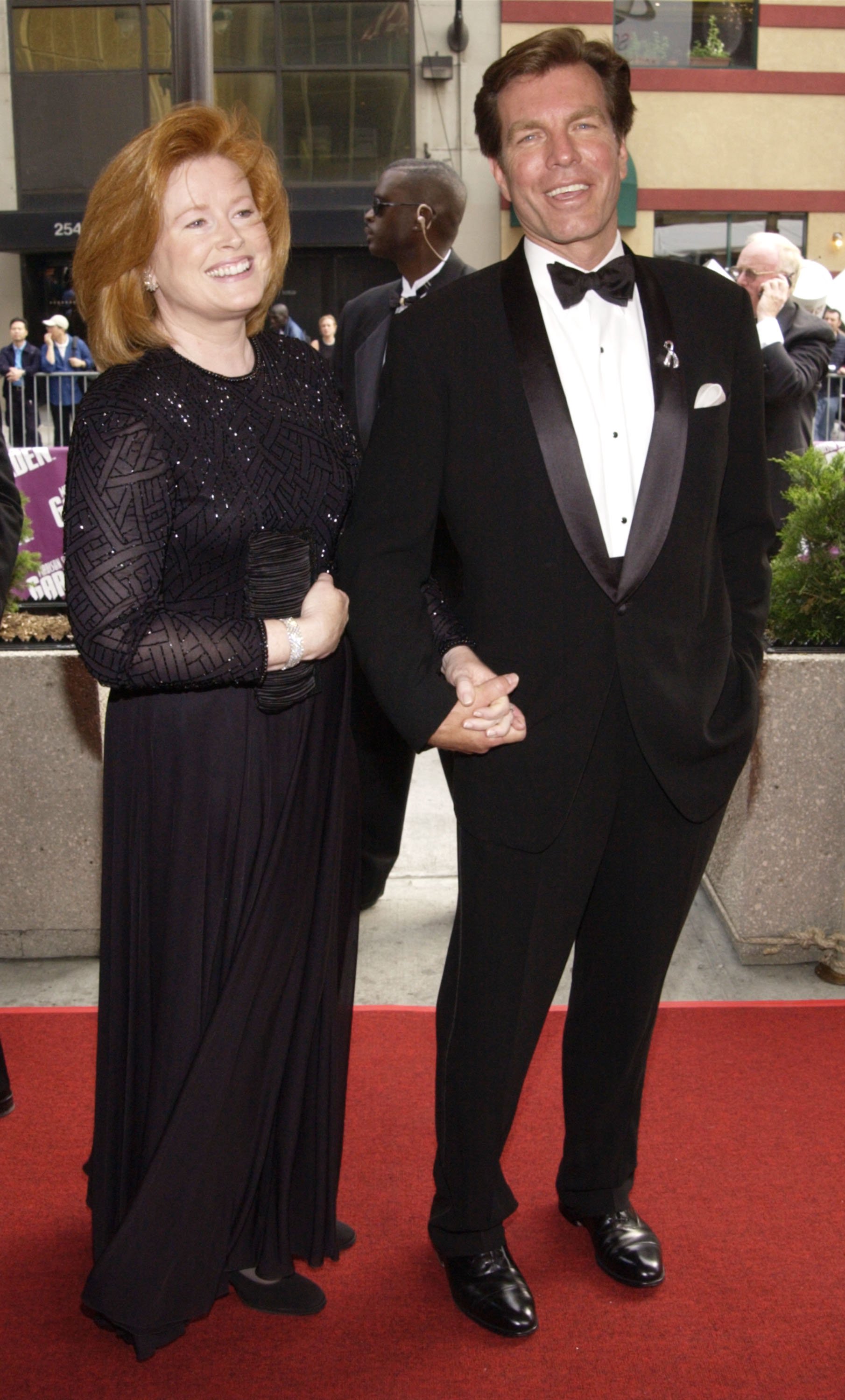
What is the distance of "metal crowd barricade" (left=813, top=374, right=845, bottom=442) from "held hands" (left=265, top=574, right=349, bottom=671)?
9.30 meters

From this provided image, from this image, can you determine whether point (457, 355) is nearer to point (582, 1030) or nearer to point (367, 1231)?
point (582, 1030)

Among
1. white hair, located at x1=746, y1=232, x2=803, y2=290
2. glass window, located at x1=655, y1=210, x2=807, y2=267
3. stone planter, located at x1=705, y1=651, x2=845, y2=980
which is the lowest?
stone planter, located at x1=705, y1=651, x2=845, y2=980

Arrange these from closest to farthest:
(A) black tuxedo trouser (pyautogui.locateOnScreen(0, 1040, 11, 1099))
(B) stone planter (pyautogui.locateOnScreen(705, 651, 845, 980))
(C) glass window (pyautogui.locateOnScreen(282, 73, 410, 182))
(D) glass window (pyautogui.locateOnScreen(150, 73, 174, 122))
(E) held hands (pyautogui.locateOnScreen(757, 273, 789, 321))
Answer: (A) black tuxedo trouser (pyautogui.locateOnScreen(0, 1040, 11, 1099))
(B) stone planter (pyautogui.locateOnScreen(705, 651, 845, 980))
(E) held hands (pyautogui.locateOnScreen(757, 273, 789, 321))
(C) glass window (pyautogui.locateOnScreen(282, 73, 410, 182))
(D) glass window (pyautogui.locateOnScreen(150, 73, 174, 122))

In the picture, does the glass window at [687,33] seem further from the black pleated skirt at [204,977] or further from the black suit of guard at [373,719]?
the black pleated skirt at [204,977]

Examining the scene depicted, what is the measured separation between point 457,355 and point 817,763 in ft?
6.64

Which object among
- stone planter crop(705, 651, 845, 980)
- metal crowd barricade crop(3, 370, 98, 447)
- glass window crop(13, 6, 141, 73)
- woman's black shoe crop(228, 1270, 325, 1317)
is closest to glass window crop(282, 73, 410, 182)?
glass window crop(13, 6, 141, 73)

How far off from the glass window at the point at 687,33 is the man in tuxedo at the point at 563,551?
14.0 m

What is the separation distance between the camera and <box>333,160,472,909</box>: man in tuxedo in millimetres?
4035

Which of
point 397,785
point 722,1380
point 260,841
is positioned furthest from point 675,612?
point 397,785

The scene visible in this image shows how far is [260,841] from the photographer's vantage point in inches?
91.0

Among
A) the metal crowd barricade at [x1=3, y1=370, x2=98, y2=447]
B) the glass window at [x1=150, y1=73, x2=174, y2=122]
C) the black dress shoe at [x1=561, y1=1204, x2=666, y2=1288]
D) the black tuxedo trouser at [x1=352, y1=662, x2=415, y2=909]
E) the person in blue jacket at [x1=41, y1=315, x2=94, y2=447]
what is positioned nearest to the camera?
the black dress shoe at [x1=561, y1=1204, x2=666, y2=1288]

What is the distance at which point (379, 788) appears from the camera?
13.5ft

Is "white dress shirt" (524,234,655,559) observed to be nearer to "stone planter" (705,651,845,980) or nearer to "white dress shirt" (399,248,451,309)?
"stone planter" (705,651,845,980)

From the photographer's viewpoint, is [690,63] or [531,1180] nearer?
[531,1180]
